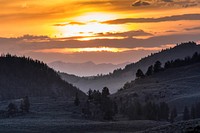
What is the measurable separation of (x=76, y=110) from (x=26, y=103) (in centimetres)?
1574

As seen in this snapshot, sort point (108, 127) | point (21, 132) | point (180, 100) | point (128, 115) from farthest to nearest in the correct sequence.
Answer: point (180, 100), point (128, 115), point (108, 127), point (21, 132)

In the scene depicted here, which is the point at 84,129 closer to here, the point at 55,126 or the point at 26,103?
the point at 55,126

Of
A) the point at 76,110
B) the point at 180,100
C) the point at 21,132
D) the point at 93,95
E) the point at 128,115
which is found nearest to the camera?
the point at 21,132

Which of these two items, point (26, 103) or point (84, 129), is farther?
point (26, 103)

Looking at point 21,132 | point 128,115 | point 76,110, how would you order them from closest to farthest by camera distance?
point 21,132, point 128,115, point 76,110

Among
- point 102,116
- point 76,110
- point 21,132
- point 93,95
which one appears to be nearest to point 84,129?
point 21,132

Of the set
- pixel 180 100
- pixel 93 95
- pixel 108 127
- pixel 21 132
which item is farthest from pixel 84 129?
pixel 180 100

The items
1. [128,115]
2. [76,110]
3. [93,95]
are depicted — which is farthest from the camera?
[93,95]

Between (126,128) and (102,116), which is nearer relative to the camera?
(126,128)

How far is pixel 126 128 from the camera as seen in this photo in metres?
105

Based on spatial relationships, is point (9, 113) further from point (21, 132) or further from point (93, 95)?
point (21, 132)

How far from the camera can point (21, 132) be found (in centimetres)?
9925

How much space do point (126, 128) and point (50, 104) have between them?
86.3 metres

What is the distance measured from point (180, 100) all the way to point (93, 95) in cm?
3472
